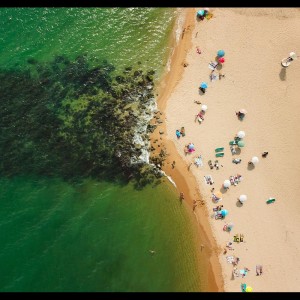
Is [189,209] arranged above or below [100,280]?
above

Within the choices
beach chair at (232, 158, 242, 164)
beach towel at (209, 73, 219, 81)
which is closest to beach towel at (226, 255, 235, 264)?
beach chair at (232, 158, 242, 164)

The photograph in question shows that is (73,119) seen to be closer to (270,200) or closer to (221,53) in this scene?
(221,53)

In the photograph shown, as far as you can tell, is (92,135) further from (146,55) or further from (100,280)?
(100,280)

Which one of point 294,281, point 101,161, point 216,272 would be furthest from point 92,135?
point 294,281

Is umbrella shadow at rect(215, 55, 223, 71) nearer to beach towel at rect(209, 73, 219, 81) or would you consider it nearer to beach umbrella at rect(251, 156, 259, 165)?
beach towel at rect(209, 73, 219, 81)

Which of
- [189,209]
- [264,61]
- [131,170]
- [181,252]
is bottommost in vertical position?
[181,252]

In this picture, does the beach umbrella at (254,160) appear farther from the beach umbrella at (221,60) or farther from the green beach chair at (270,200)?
the beach umbrella at (221,60)
